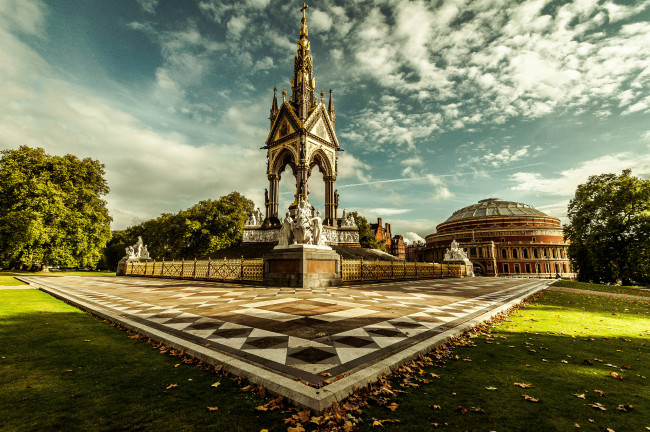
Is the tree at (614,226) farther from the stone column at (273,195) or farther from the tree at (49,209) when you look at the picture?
the tree at (49,209)

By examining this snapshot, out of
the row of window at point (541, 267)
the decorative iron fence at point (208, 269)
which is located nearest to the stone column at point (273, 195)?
the decorative iron fence at point (208, 269)

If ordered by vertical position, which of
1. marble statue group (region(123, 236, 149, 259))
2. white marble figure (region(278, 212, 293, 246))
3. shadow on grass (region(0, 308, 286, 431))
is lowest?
shadow on grass (region(0, 308, 286, 431))

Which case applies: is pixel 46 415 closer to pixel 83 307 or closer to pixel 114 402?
pixel 114 402

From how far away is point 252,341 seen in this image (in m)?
3.85

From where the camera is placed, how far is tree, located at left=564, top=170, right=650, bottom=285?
76.9 feet

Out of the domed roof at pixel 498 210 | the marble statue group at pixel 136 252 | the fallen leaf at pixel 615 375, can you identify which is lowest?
the fallen leaf at pixel 615 375

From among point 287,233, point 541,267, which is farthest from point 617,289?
point 541,267

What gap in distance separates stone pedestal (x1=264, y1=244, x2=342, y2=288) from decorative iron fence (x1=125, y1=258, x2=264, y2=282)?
1.09 m

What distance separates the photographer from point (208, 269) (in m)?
17.1

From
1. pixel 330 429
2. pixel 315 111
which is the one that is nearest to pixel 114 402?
pixel 330 429

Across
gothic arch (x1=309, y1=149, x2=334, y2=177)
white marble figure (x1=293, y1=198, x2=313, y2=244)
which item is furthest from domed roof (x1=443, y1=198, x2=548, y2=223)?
white marble figure (x1=293, y1=198, x2=313, y2=244)

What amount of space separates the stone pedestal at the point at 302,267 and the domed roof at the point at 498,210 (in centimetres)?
6673

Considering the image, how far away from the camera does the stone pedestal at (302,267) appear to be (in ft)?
39.5

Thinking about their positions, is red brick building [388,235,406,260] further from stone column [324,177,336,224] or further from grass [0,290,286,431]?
grass [0,290,286,431]
